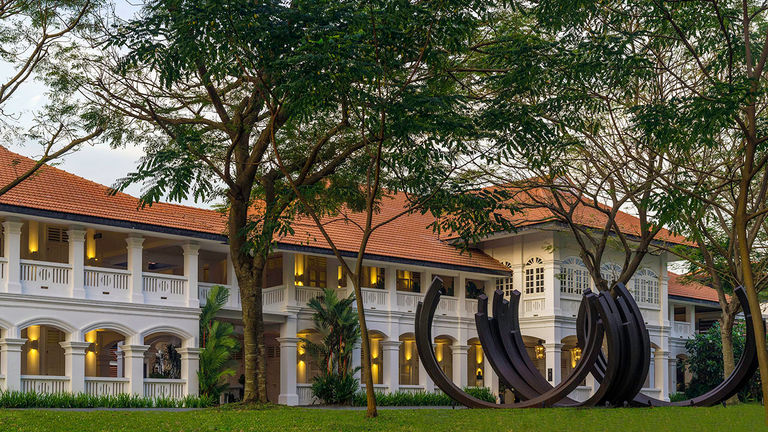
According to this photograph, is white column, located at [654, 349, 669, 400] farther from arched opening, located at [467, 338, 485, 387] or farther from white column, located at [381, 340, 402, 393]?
white column, located at [381, 340, 402, 393]

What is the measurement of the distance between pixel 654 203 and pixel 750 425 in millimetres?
4292

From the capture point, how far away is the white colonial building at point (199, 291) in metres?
24.6

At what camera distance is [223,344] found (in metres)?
26.7

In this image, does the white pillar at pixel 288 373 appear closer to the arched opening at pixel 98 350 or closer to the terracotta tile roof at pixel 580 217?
the arched opening at pixel 98 350

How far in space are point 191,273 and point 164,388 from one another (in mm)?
3434

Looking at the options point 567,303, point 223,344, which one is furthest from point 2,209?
point 567,303

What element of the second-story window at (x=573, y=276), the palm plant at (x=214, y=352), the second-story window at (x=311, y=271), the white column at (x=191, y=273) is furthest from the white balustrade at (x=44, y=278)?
the second-story window at (x=573, y=276)

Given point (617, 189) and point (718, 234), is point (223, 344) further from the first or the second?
point (718, 234)

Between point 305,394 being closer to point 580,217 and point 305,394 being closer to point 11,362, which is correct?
point 11,362

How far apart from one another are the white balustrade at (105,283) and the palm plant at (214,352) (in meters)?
2.53

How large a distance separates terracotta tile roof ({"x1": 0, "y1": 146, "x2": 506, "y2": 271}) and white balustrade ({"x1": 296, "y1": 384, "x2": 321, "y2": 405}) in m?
4.52

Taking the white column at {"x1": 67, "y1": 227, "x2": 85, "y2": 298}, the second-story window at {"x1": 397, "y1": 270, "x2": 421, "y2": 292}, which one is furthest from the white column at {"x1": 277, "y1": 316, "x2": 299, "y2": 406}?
Result: the white column at {"x1": 67, "y1": 227, "x2": 85, "y2": 298}

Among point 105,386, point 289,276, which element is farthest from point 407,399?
point 105,386

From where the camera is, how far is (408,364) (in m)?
35.9
